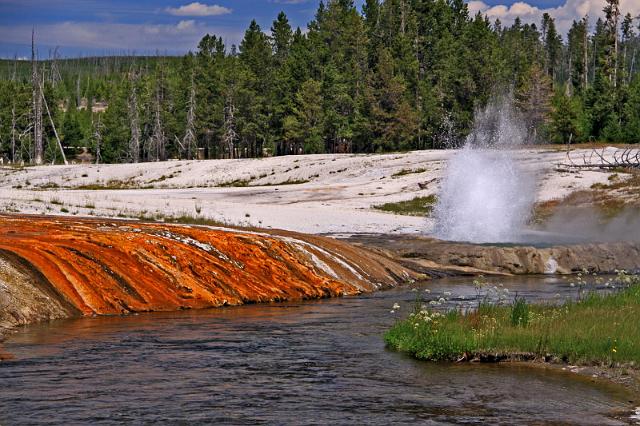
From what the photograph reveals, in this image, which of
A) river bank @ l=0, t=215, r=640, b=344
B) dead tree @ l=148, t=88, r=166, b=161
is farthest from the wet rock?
dead tree @ l=148, t=88, r=166, b=161

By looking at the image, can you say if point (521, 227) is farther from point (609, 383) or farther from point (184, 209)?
point (609, 383)


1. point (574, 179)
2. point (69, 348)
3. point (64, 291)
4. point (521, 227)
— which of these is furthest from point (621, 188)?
point (69, 348)

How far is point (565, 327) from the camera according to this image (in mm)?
15312

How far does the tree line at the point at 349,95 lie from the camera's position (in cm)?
9494

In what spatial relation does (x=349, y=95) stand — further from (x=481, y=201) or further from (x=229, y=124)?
(x=481, y=201)

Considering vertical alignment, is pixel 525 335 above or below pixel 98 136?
below

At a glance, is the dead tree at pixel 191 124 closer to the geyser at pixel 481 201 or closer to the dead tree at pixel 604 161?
the dead tree at pixel 604 161

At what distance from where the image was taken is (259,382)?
12969mm

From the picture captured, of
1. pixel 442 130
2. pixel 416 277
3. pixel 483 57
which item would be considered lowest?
pixel 416 277

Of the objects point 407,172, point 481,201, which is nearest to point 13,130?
point 407,172

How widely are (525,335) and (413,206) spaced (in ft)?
124

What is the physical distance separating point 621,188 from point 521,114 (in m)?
45.0

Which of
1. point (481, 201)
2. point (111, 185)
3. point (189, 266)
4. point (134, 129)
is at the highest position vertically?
point (134, 129)

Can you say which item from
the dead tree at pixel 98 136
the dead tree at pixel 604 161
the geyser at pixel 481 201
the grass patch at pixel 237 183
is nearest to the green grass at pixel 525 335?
the geyser at pixel 481 201
